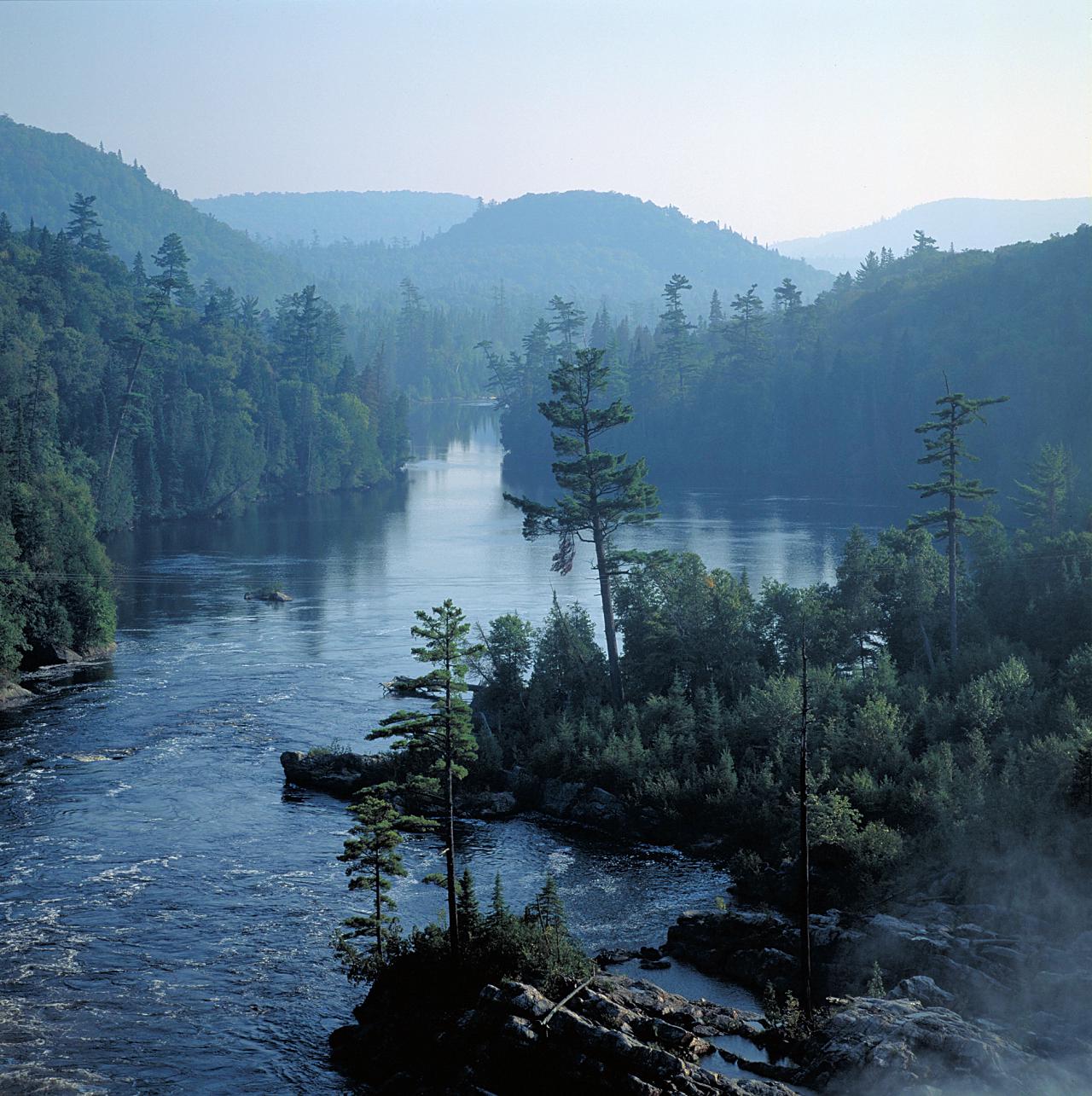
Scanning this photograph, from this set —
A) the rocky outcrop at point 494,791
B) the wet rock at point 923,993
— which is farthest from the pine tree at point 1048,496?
the wet rock at point 923,993

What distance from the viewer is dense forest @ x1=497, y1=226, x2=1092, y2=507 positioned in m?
134

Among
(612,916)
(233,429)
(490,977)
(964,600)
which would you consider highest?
(233,429)

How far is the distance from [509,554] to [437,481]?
57.6 metres

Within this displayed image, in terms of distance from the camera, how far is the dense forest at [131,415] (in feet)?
226

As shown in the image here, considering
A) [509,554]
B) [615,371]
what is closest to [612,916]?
[509,554]

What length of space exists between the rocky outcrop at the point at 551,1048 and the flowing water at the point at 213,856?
1897 mm

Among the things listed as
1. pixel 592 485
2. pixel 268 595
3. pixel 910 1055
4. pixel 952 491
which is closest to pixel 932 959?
pixel 910 1055

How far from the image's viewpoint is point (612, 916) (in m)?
36.9

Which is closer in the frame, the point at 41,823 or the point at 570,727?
the point at 41,823

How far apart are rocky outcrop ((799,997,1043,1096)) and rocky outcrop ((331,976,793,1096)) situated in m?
1.41

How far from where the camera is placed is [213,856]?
41.2 m

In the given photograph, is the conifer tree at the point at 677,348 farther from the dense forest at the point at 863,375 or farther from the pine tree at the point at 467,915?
the pine tree at the point at 467,915

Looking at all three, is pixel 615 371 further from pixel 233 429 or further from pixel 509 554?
pixel 509 554

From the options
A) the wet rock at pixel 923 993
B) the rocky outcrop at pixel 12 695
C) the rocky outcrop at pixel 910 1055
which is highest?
the rocky outcrop at pixel 12 695
